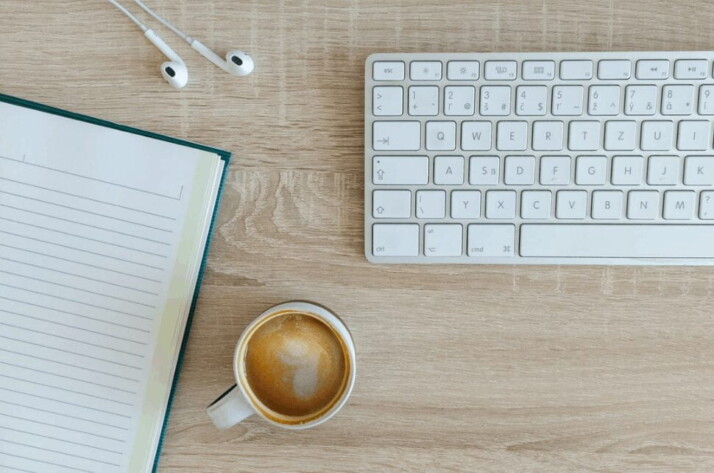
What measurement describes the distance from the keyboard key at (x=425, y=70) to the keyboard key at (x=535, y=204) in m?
0.13

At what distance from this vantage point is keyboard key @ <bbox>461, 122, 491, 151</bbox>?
54cm

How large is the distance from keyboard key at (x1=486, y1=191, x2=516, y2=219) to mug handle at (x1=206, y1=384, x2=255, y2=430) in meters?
0.27

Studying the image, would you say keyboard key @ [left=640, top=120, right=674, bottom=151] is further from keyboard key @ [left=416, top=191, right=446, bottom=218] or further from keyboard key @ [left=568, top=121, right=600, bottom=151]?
keyboard key @ [left=416, top=191, right=446, bottom=218]

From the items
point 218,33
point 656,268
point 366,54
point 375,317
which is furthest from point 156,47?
point 656,268

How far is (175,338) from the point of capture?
57 centimetres

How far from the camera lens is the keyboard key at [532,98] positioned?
1.74ft

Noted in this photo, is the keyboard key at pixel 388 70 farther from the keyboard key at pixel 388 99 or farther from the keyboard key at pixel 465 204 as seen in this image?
the keyboard key at pixel 465 204

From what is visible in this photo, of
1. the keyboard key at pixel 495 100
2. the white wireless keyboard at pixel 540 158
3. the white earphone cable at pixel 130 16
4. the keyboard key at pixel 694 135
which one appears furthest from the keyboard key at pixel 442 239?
the white earphone cable at pixel 130 16

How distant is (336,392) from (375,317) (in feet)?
0.26

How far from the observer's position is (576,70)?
20.8 inches

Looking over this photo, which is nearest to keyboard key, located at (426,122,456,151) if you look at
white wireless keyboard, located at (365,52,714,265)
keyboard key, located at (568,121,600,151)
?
white wireless keyboard, located at (365,52,714,265)

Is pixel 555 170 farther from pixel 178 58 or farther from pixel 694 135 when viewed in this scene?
pixel 178 58

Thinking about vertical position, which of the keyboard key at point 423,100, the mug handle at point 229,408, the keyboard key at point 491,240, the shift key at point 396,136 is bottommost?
the mug handle at point 229,408

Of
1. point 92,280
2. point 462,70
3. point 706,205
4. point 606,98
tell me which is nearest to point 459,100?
point 462,70
